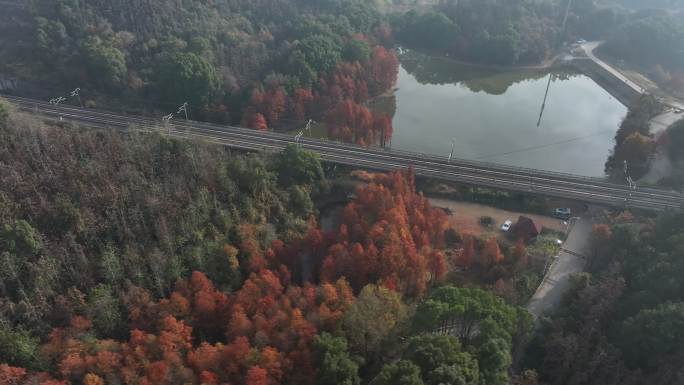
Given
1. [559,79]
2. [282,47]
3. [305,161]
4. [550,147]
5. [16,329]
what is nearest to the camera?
[16,329]

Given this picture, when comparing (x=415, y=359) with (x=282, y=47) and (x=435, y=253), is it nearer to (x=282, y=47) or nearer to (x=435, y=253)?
(x=435, y=253)

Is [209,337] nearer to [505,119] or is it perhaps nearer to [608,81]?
[505,119]

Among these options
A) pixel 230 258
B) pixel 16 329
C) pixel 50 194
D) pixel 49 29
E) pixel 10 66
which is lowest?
pixel 16 329

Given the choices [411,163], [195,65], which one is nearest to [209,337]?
[411,163]

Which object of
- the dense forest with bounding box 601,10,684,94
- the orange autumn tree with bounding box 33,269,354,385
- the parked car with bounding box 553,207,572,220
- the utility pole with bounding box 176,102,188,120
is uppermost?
the dense forest with bounding box 601,10,684,94

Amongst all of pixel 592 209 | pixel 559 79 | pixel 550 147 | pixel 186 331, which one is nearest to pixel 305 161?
pixel 186 331

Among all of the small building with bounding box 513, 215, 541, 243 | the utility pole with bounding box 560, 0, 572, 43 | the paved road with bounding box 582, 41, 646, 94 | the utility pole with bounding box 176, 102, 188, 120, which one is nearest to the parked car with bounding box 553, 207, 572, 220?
the small building with bounding box 513, 215, 541, 243

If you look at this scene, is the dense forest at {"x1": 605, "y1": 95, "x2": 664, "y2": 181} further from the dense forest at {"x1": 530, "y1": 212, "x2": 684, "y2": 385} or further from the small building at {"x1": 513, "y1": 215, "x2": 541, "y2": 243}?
the dense forest at {"x1": 530, "y1": 212, "x2": 684, "y2": 385}
